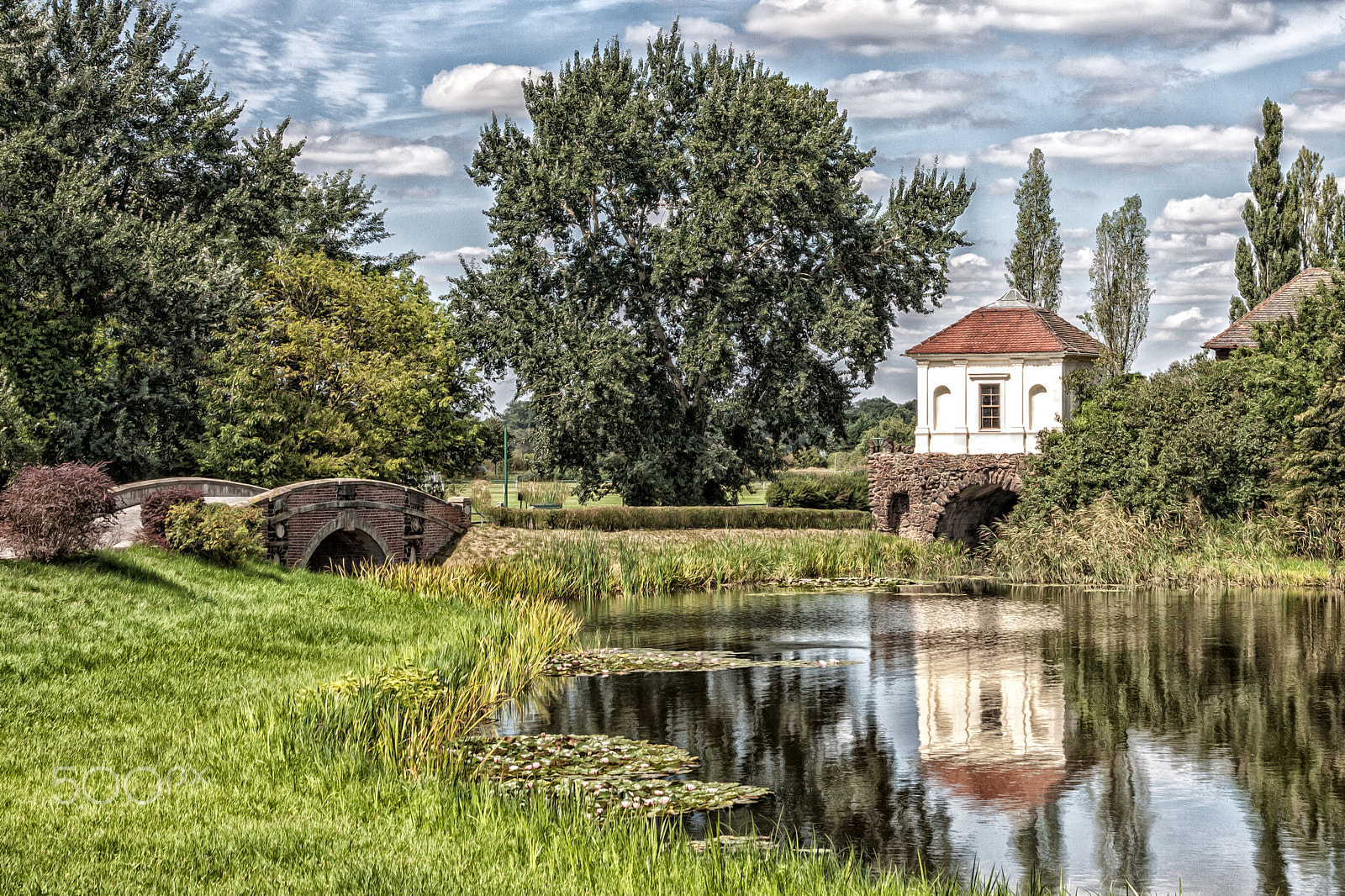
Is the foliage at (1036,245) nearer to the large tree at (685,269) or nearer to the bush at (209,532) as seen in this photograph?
the large tree at (685,269)

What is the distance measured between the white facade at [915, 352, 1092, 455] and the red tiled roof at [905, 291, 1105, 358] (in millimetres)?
229

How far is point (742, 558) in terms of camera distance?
113 feet

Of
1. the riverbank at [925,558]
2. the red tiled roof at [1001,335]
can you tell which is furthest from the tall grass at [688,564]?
the red tiled roof at [1001,335]

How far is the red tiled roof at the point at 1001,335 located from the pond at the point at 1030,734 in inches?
632

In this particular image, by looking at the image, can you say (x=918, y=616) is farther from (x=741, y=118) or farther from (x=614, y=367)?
(x=741, y=118)

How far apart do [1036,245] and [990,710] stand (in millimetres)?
38245

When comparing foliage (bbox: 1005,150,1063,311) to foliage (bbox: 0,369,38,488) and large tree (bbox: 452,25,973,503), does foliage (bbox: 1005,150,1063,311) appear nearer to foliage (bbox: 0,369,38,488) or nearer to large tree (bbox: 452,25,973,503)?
large tree (bbox: 452,25,973,503)

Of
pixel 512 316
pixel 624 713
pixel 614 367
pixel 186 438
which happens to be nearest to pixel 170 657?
pixel 624 713

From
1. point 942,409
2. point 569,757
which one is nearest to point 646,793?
point 569,757

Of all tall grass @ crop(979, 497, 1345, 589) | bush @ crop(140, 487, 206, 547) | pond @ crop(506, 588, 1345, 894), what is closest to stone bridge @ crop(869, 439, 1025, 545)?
tall grass @ crop(979, 497, 1345, 589)

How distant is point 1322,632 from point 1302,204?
3148cm

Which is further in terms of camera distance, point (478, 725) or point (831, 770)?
point (478, 725)

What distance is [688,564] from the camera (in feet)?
111

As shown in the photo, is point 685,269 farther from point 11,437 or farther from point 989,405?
point 11,437
